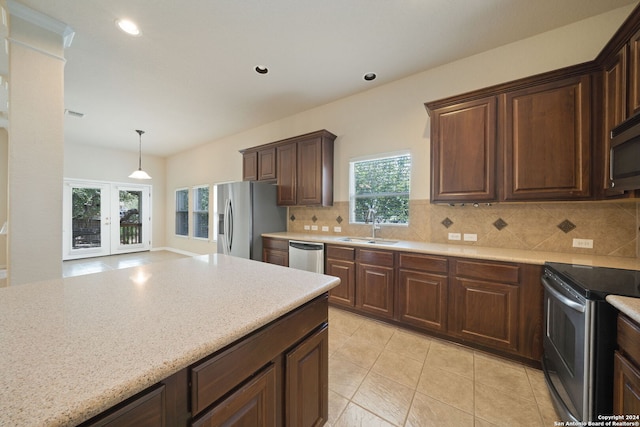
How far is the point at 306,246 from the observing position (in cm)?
313

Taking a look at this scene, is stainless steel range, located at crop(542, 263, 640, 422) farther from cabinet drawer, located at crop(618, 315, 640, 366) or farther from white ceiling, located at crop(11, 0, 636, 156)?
white ceiling, located at crop(11, 0, 636, 156)

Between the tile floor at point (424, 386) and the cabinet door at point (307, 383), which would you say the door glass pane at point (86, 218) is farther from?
the cabinet door at point (307, 383)

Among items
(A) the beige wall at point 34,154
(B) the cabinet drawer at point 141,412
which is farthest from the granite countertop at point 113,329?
(A) the beige wall at point 34,154

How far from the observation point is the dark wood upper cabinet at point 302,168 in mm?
3486

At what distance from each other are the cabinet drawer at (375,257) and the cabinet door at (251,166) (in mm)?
2521

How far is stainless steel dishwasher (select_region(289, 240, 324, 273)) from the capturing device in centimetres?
300

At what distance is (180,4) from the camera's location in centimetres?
199

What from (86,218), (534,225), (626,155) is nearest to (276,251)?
(534,225)

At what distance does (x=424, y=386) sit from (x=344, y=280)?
1300 millimetres

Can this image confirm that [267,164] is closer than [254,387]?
No

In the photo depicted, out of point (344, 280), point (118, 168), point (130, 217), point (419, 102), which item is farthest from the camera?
point (130, 217)

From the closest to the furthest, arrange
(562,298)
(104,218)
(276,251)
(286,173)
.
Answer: (562,298) < (276,251) < (286,173) < (104,218)

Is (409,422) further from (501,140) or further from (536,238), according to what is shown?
(501,140)

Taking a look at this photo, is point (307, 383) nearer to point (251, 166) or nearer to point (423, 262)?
point (423, 262)
